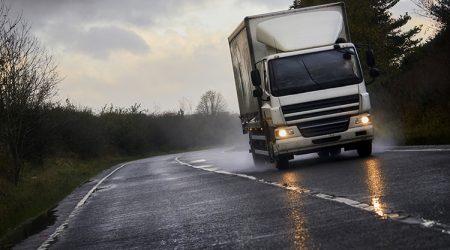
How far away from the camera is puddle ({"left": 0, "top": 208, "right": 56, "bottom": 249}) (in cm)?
896

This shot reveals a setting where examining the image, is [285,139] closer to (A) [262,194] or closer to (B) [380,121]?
(A) [262,194]

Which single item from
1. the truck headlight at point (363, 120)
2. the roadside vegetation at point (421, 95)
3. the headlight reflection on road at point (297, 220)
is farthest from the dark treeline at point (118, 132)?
the headlight reflection on road at point (297, 220)

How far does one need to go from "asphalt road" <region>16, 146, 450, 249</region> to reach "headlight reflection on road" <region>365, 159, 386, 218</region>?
12 millimetres

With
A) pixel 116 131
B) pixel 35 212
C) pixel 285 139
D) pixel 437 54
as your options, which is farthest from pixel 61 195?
pixel 116 131

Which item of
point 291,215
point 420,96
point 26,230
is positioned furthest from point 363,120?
point 420,96

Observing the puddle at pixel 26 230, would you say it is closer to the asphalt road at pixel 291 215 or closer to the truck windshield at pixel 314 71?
the asphalt road at pixel 291 215

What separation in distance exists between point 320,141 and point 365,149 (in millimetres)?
1707

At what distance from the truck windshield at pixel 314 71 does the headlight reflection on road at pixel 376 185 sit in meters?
2.18

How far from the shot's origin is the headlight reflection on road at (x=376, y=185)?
6.90 metres

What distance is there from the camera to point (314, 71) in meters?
14.3

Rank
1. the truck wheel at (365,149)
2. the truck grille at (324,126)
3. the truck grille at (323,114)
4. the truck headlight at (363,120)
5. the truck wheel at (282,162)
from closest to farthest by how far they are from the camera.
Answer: the truck grille at (323,114) → the truck grille at (324,126) → the truck headlight at (363,120) → the truck wheel at (282,162) → the truck wheel at (365,149)

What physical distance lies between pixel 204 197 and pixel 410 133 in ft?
36.2


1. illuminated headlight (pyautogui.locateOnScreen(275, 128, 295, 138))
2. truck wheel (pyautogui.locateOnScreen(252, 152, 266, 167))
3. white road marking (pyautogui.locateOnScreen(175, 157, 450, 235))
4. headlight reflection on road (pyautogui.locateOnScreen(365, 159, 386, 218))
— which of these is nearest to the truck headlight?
headlight reflection on road (pyautogui.locateOnScreen(365, 159, 386, 218))

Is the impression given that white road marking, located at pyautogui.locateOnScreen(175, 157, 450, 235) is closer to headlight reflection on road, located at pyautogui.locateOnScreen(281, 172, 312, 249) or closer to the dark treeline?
headlight reflection on road, located at pyautogui.locateOnScreen(281, 172, 312, 249)
